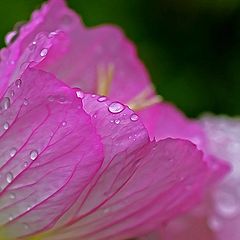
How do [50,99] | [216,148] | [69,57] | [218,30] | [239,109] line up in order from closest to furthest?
[50,99], [69,57], [216,148], [239,109], [218,30]

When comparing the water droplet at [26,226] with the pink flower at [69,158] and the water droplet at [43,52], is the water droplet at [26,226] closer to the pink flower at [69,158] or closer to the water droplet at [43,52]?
the pink flower at [69,158]

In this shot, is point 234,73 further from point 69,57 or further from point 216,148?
point 69,57

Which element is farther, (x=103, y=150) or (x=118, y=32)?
(x=118, y=32)

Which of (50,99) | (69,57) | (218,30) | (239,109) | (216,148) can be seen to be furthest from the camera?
(218,30)

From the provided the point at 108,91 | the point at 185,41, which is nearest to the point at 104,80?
the point at 108,91

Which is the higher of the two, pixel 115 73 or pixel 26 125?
pixel 26 125

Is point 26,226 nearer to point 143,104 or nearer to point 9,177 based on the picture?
point 9,177

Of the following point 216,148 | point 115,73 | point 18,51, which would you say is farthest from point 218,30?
point 18,51

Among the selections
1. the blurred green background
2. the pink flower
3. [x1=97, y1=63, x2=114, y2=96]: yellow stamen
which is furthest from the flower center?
the blurred green background
